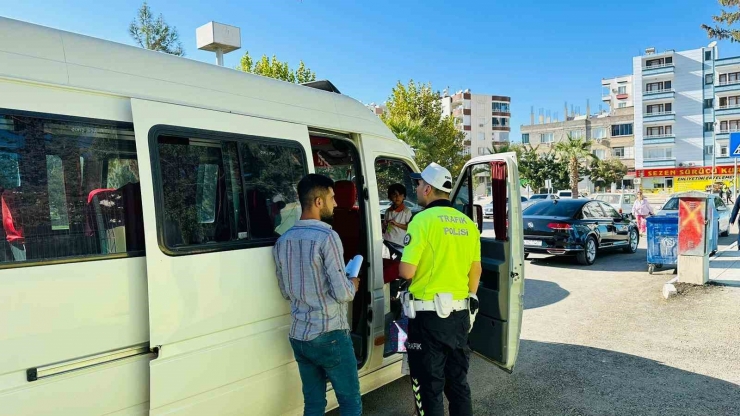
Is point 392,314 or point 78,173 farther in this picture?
point 392,314

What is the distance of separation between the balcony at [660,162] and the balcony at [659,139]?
195cm

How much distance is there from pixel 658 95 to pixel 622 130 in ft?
28.5

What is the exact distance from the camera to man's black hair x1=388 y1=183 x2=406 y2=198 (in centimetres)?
529

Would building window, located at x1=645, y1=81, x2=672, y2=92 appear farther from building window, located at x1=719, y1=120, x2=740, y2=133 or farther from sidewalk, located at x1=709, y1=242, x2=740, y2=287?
sidewalk, located at x1=709, y1=242, x2=740, y2=287

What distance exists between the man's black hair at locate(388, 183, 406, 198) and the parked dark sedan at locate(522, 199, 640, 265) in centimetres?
690

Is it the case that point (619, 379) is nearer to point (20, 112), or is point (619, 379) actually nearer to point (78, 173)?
point (78, 173)

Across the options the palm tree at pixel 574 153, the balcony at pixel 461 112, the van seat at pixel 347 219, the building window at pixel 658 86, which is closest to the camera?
the van seat at pixel 347 219

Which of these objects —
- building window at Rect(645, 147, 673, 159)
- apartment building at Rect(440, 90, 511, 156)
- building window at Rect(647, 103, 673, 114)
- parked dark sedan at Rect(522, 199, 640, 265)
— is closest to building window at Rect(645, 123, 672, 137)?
building window at Rect(645, 147, 673, 159)

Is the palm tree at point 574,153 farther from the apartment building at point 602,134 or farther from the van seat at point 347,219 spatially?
the van seat at point 347,219

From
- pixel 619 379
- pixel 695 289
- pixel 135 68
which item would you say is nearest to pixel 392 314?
pixel 619 379

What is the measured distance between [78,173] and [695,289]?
9121 millimetres

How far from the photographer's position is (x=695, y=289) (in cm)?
814

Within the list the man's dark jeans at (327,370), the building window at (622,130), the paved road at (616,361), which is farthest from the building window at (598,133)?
the man's dark jeans at (327,370)

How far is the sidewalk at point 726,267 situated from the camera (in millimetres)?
8750
